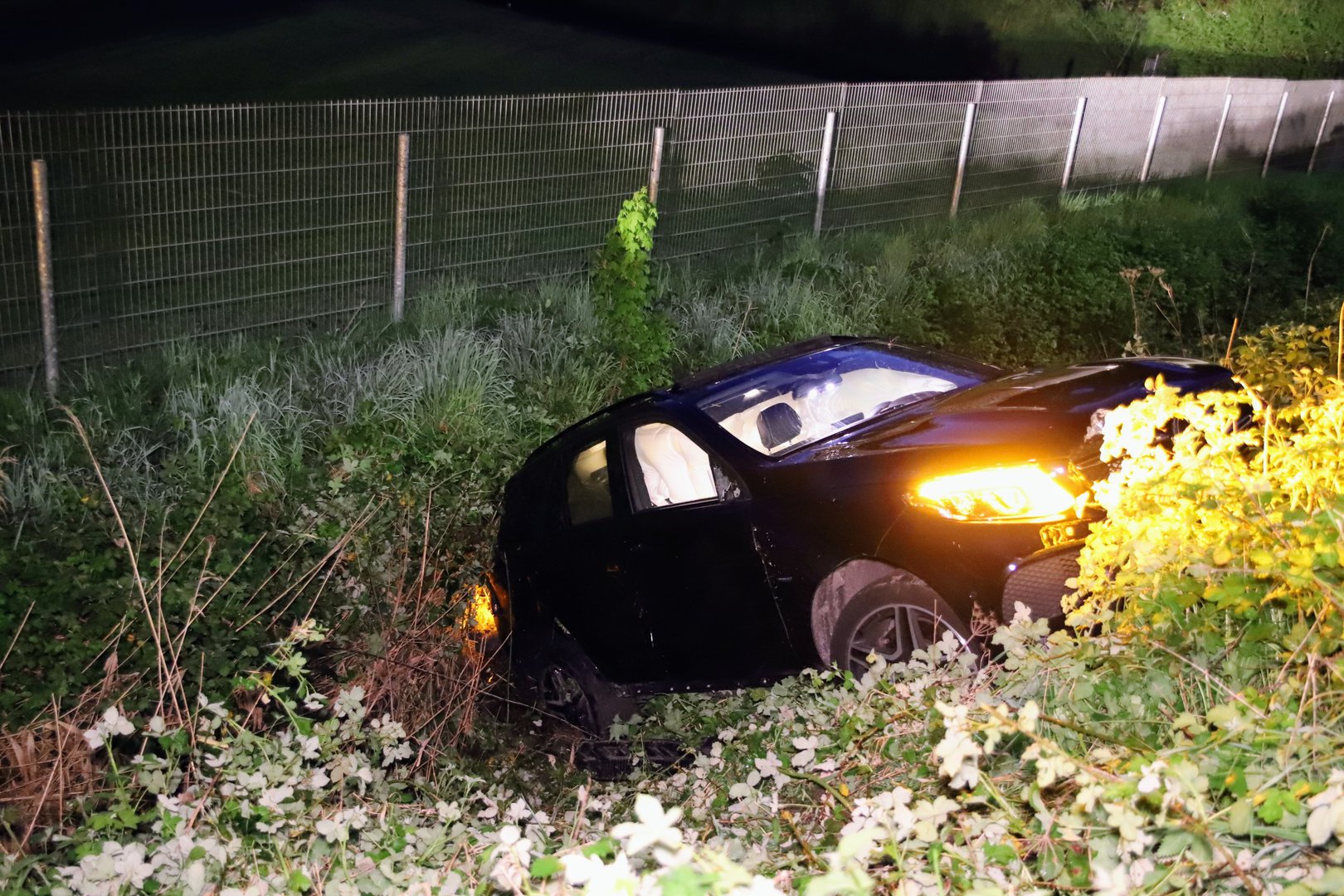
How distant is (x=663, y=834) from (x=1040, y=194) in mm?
15570

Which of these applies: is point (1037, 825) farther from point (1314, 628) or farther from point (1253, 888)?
point (1314, 628)

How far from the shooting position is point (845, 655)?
4.28 meters

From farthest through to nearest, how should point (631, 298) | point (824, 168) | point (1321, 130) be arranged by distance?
1. point (1321, 130)
2. point (824, 168)
3. point (631, 298)

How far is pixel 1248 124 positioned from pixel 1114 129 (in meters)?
6.26

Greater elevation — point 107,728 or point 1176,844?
point 1176,844

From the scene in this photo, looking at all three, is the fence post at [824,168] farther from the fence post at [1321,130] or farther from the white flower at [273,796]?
the fence post at [1321,130]

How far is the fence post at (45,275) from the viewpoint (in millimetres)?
7254

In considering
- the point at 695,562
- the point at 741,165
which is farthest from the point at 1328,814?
the point at 741,165

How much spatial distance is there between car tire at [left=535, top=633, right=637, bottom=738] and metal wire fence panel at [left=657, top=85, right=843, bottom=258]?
20.3ft

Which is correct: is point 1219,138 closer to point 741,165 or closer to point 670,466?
point 741,165

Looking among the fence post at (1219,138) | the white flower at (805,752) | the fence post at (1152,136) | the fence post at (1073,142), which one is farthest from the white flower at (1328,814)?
the fence post at (1219,138)

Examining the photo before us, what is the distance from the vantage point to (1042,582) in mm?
3912

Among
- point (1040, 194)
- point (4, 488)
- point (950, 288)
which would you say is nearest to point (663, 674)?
point (4, 488)

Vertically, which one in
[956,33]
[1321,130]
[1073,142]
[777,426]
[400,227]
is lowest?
[777,426]
